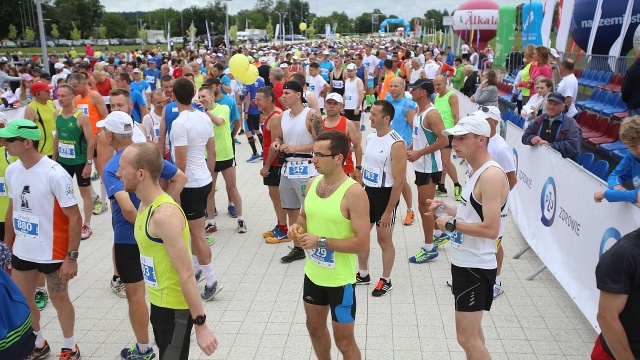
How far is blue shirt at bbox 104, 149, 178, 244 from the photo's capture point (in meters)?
4.27

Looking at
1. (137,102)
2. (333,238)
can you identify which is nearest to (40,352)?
(333,238)

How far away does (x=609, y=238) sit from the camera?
4.30 metres

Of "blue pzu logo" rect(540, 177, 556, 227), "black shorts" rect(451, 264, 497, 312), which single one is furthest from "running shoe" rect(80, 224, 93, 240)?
"blue pzu logo" rect(540, 177, 556, 227)

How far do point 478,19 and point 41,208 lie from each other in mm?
41458

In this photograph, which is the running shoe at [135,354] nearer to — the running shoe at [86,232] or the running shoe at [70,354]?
the running shoe at [70,354]

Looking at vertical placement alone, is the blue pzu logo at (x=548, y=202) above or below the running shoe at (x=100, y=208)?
above

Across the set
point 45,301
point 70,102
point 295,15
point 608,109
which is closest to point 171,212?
point 45,301

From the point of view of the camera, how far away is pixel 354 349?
3.72 m

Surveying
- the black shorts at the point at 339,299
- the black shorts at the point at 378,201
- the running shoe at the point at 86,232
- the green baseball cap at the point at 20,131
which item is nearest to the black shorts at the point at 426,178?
the black shorts at the point at 378,201

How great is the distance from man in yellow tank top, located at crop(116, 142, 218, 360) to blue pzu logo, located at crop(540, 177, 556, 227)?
164 inches

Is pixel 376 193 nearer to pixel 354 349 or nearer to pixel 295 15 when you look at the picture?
pixel 354 349

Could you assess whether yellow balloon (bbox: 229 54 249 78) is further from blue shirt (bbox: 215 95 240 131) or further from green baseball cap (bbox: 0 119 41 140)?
green baseball cap (bbox: 0 119 41 140)

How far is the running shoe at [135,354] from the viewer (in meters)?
4.43

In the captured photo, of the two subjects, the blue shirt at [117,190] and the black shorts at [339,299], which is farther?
the blue shirt at [117,190]
